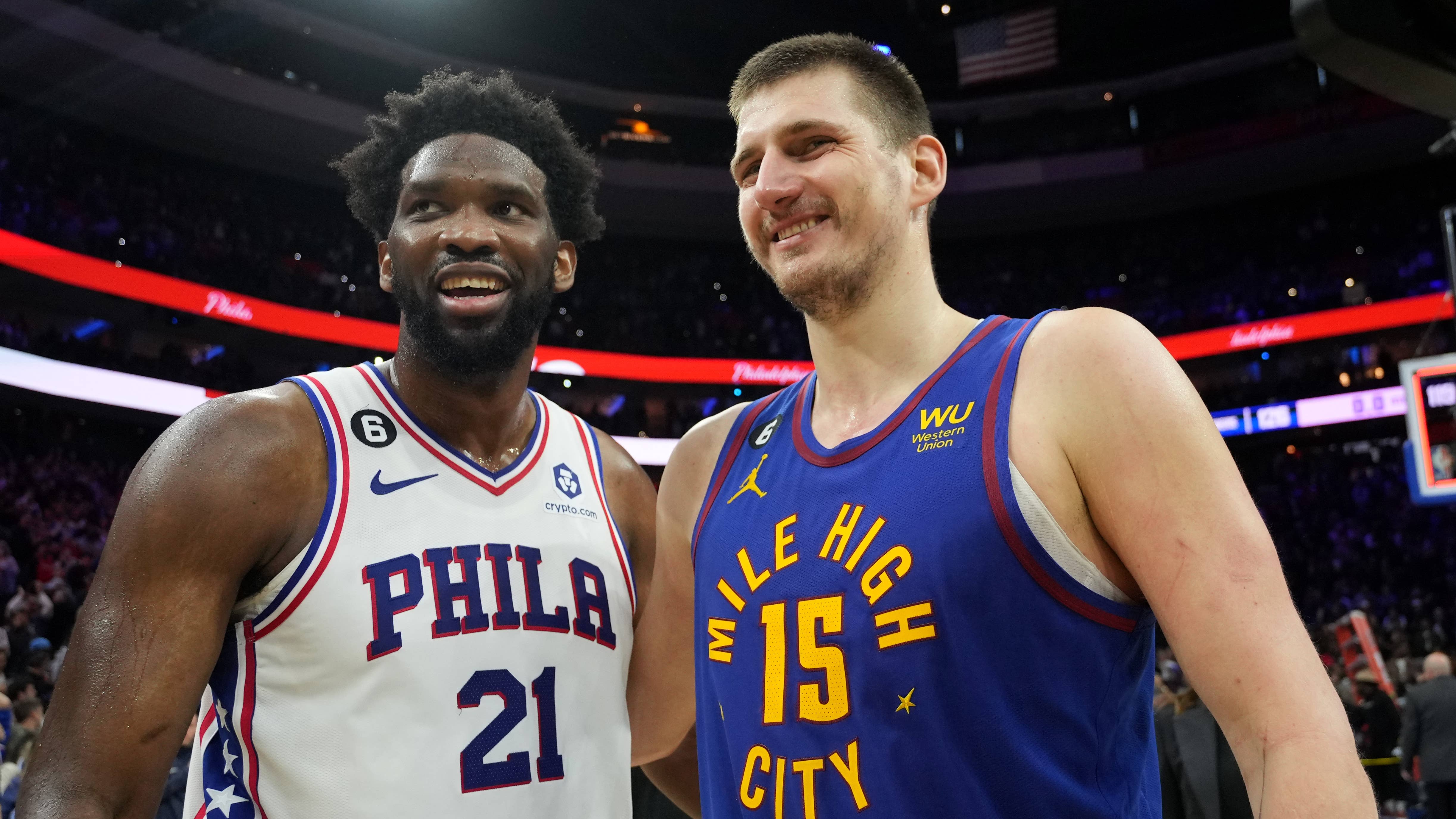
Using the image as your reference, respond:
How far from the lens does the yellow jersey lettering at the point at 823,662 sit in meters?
1.71

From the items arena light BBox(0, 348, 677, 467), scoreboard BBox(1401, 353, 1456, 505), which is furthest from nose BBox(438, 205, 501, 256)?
arena light BBox(0, 348, 677, 467)

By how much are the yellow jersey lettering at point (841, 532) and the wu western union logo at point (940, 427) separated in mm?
144

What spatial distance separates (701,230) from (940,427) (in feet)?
77.2

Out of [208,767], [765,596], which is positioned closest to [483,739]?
[208,767]

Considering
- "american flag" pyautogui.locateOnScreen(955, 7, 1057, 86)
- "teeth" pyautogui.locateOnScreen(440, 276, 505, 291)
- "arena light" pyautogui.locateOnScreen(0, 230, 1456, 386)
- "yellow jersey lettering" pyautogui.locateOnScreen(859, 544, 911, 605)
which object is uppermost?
"american flag" pyautogui.locateOnScreen(955, 7, 1057, 86)

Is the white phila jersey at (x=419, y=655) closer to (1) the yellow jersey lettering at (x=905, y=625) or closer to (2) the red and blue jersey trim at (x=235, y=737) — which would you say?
(2) the red and blue jersey trim at (x=235, y=737)

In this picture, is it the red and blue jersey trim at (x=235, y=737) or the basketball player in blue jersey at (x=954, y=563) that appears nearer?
the basketball player in blue jersey at (x=954, y=563)

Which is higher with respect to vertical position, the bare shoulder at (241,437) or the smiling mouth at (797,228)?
the smiling mouth at (797,228)

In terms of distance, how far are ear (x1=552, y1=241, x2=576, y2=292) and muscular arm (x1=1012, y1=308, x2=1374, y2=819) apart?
1.27 meters

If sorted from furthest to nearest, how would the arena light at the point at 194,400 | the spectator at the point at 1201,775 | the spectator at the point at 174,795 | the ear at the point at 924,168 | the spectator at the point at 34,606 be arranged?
the arena light at the point at 194,400 → the spectator at the point at 34,606 → the spectator at the point at 1201,775 → the spectator at the point at 174,795 → the ear at the point at 924,168

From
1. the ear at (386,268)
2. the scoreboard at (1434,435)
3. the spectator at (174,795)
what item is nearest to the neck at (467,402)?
the ear at (386,268)

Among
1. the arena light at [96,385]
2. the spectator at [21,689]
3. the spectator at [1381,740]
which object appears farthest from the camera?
the arena light at [96,385]

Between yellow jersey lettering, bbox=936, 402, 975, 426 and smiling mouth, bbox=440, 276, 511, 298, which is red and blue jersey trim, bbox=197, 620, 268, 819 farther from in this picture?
yellow jersey lettering, bbox=936, 402, 975, 426

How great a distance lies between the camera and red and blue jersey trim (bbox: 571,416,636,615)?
252 cm
